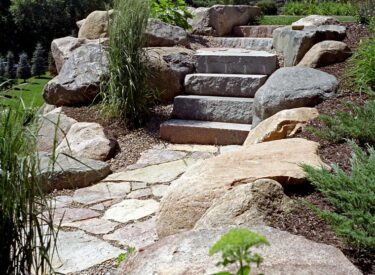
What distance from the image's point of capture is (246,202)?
2.50 metres

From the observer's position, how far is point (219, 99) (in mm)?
5816

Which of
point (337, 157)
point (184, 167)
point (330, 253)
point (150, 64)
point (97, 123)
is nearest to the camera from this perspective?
point (330, 253)

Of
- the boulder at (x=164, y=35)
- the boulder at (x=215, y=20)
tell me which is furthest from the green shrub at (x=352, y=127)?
the boulder at (x=215, y=20)

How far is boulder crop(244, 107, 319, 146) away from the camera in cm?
410

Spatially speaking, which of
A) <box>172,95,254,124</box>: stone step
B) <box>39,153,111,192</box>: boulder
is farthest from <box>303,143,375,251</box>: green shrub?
<box>172,95,254,124</box>: stone step

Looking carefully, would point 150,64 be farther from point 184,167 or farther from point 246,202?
point 246,202

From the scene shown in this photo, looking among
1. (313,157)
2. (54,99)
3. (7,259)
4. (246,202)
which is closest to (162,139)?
(54,99)

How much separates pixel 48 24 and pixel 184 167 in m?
8.46

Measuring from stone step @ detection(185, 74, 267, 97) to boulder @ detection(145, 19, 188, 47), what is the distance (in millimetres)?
705

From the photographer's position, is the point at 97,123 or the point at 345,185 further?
the point at 97,123

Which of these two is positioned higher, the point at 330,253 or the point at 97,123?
→ the point at 330,253

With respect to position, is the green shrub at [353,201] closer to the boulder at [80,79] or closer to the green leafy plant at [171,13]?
the boulder at [80,79]

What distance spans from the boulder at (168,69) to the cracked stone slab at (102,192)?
1862 mm

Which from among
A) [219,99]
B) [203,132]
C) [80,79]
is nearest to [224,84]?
[219,99]
